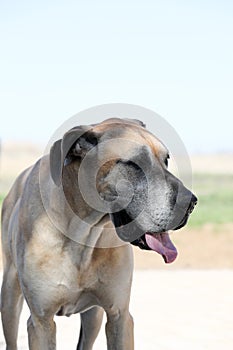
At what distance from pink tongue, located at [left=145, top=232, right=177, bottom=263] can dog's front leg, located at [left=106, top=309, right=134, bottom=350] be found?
69cm

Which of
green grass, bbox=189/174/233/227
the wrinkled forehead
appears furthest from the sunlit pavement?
green grass, bbox=189/174/233/227

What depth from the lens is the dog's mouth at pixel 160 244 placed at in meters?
4.19

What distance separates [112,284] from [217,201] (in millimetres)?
21585

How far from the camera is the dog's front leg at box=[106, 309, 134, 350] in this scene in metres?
4.75

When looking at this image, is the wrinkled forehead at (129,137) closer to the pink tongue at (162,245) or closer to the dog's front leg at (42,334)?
the pink tongue at (162,245)

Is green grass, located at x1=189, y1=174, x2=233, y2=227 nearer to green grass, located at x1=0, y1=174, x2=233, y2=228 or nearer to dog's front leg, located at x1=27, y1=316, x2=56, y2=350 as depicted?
green grass, located at x1=0, y1=174, x2=233, y2=228

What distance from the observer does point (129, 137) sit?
4.16 m

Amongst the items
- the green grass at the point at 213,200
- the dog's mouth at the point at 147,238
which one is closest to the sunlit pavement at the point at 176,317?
the dog's mouth at the point at 147,238

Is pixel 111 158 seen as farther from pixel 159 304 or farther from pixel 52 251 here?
pixel 159 304

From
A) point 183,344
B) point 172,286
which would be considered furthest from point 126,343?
point 172,286

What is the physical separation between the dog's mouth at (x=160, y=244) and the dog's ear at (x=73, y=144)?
52 cm

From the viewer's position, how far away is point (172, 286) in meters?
12.4

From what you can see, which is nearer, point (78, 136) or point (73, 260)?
point (78, 136)

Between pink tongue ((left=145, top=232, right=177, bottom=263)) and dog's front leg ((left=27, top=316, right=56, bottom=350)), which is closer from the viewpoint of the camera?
pink tongue ((left=145, top=232, right=177, bottom=263))
